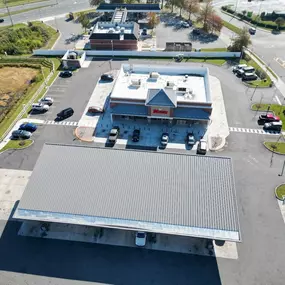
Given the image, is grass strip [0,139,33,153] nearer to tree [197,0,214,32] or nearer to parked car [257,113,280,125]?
parked car [257,113,280,125]

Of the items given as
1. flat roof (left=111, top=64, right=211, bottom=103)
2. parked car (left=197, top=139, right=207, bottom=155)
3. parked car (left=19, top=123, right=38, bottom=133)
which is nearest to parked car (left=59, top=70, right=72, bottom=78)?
flat roof (left=111, top=64, right=211, bottom=103)

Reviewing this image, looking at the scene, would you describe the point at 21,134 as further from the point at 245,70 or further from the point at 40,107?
the point at 245,70

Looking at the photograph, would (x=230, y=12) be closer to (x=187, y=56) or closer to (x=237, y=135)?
(x=187, y=56)

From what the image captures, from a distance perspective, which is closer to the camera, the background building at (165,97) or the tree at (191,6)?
the background building at (165,97)

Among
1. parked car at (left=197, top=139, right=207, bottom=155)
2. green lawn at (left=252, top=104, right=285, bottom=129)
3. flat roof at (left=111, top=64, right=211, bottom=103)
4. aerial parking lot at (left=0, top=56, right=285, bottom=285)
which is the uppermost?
flat roof at (left=111, top=64, right=211, bottom=103)

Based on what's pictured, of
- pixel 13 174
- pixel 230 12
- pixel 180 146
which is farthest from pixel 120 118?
pixel 230 12

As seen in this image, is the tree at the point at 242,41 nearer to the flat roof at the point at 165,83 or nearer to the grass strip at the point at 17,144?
the flat roof at the point at 165,83

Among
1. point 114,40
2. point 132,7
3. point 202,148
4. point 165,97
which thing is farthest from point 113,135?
point 132,7

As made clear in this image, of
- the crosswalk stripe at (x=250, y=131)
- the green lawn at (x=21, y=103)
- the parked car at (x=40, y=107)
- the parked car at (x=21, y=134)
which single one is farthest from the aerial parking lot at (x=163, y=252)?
the green lawn at (x=21, y=103)
